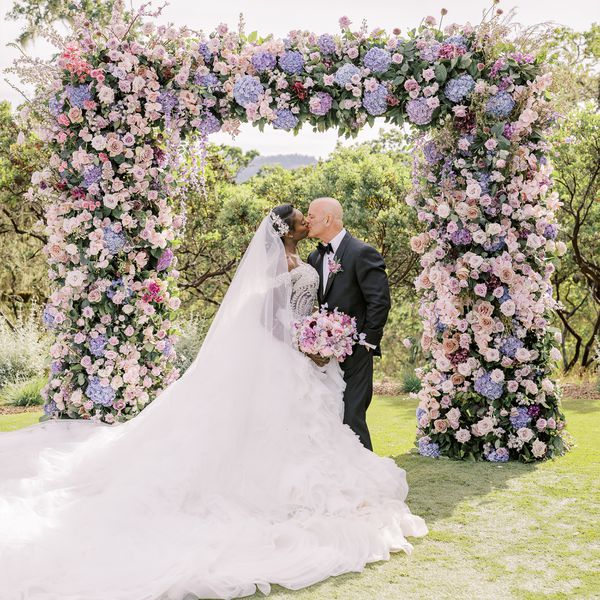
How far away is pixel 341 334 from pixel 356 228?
8.40 metres

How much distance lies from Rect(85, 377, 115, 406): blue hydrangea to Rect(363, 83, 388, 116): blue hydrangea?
3.65 metres

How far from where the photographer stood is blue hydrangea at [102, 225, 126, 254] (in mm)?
6770

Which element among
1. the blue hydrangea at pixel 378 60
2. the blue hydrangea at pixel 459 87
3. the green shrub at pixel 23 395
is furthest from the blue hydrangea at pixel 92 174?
the green shrub at pixel 23 395

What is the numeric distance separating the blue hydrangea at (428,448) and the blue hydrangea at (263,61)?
384 cm

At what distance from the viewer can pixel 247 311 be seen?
523 centimetres

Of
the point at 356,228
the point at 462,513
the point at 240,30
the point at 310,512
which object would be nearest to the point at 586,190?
the point at 356,228

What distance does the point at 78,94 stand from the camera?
Result: 6.62 m

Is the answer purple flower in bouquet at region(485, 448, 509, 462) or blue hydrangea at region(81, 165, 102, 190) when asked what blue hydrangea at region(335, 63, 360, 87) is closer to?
blue hydrangea at region(81, 165, 102, 190)

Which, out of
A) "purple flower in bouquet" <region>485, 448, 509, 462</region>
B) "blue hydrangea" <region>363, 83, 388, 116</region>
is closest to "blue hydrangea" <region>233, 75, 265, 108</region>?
"blue hydrangea" <region>363, 83, 388, 116</region>

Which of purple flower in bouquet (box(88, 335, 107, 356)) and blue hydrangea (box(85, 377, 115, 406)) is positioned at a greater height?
purple flower in bouquet (box(88, 335, 107, 356))

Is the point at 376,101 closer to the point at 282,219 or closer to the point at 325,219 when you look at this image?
the point at 325,219

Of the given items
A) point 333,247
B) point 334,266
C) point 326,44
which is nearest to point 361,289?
point 334,266

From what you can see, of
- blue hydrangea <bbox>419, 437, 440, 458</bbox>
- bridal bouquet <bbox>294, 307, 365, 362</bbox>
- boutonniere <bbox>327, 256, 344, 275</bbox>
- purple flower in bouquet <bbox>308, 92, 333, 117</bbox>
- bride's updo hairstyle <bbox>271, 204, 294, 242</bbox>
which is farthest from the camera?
blue hydrangea <bbox>419, 437, 440, 458</bbox>

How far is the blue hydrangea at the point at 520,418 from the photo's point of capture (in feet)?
21.4
